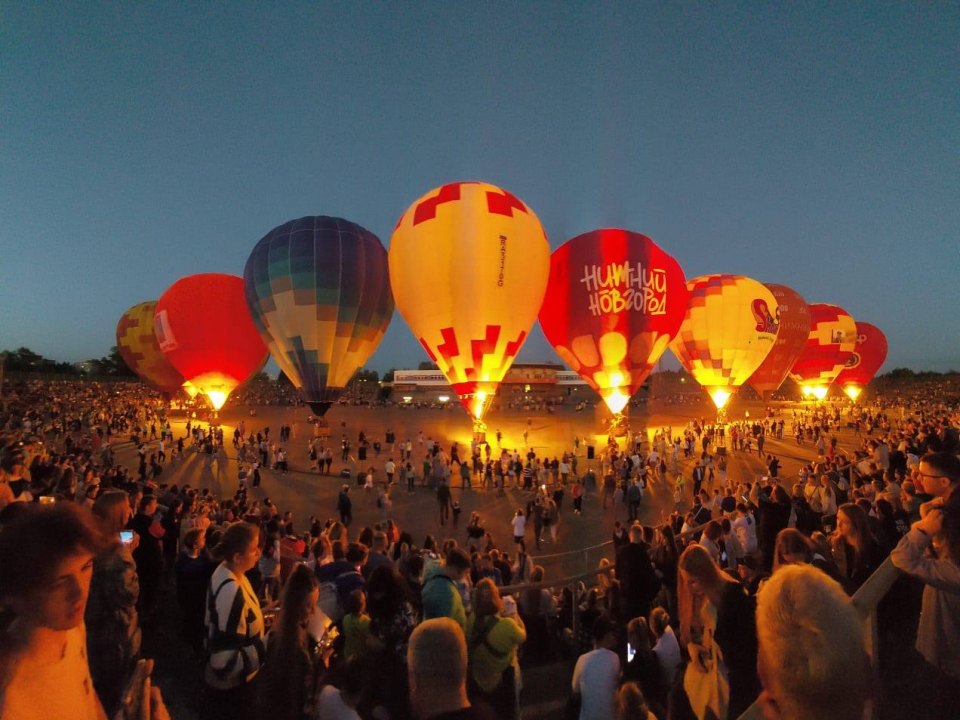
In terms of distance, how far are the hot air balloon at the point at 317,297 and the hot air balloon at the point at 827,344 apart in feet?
85.1

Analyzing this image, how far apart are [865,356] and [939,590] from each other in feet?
136

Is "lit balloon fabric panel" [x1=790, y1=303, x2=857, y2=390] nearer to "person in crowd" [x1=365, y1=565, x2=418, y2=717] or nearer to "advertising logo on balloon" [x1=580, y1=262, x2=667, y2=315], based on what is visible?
"advertising logo on balloon" [x1=580, y1=262, x2=667, y2=315]

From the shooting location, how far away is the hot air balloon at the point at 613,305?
15.0 metres

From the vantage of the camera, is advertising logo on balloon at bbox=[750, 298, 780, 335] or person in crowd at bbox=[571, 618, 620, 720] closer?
person in crowd at bbox=[571, 618, 620, 720]

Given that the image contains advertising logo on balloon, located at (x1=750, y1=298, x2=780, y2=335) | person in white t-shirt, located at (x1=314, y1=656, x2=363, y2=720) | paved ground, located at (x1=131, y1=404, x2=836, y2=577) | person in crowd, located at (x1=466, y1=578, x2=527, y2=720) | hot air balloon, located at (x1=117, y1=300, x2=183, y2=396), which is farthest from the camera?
hot air balloon, located at (x1=117, y1=300, x2=183, y2=396)

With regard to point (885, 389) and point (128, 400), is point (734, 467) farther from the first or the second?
point (885, 389)

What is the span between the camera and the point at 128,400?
3284cm

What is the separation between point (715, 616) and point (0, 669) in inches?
85.7

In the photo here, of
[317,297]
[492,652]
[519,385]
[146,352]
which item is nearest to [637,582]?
[492,652]

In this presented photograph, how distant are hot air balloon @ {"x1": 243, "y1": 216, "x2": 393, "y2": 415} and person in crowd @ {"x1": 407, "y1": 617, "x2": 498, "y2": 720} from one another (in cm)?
1513

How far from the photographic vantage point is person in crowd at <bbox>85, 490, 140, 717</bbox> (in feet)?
6.88

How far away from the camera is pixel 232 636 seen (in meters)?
2.10

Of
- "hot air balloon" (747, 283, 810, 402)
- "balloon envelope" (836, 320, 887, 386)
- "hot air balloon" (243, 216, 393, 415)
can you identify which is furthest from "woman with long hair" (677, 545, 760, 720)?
"balloon envelope" (836, 320, 887, 386)

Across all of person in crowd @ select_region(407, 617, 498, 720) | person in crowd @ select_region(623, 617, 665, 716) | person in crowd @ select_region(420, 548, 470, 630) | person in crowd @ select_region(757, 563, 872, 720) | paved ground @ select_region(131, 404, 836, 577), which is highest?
person in crowd @ select_region(757, 563, 872, 720)
